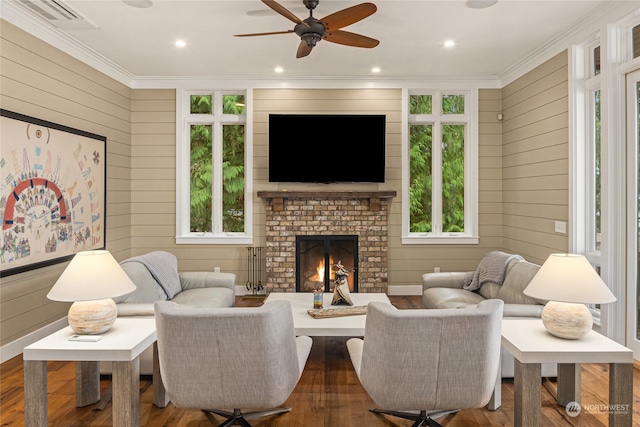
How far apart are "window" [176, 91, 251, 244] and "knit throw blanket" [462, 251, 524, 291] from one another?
10.0 ft

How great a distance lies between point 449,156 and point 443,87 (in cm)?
94

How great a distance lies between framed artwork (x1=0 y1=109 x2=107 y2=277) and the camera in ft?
11.9

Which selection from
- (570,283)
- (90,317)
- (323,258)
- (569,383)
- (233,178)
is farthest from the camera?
(233,178)

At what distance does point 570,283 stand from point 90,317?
8.49 feet

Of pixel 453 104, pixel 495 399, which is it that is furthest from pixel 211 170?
pixel 495 399

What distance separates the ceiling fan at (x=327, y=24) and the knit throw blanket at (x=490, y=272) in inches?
92.1

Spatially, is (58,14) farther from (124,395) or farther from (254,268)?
(254,268)

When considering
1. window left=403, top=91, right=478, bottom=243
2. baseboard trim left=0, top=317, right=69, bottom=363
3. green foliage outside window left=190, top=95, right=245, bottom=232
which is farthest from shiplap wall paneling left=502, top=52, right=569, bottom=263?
baseboard trim left=0, top=317, right=69, bottom=363

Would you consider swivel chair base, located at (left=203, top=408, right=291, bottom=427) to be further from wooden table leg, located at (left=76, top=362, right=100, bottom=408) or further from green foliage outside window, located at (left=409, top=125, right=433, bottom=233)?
green foliage outside window, located at (left=409, top=125, right=433, bottom=233)

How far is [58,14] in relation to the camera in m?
3.82

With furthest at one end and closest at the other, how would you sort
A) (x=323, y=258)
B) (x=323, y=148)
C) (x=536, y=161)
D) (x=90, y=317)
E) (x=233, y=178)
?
(x=233, y=178) < (x=323, y=258) < (x=323, y=148) < (x=536, y=161) < (x=90, y=317)

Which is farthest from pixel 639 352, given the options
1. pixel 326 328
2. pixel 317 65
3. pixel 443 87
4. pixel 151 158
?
pixel 151 158

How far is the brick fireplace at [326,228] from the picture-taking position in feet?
19.3

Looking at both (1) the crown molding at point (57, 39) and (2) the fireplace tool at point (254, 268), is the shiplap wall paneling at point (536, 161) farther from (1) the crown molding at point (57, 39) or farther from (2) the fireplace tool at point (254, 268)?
(1) the crown molding at point (57, 39)
